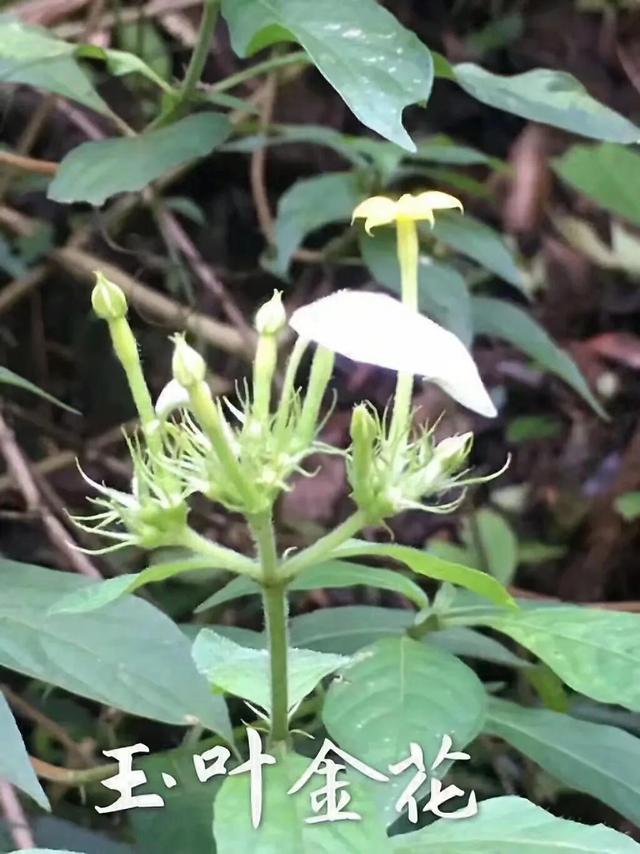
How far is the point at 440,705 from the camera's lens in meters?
0.40

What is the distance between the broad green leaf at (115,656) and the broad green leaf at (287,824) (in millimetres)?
63

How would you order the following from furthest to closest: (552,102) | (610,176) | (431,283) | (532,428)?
(532,428)
(610,176)
(431,283)
(552,102)

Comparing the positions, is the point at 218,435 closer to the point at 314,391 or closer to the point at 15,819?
the point at 314,391

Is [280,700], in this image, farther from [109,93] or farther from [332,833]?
[109,93]

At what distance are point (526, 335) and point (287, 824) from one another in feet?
1.72

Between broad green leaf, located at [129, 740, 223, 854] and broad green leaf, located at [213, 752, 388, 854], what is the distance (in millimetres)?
126

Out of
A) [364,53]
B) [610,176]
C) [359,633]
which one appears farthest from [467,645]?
[610,176]

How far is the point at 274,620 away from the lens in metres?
0.37

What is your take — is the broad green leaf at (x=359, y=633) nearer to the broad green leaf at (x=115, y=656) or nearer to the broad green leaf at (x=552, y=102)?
the broad green leaf at (x=115, y=656)

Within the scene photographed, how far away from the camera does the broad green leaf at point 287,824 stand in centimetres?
32

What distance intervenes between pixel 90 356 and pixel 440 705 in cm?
69

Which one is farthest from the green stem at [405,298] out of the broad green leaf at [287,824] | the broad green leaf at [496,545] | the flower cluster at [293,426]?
the broad green leaf at [496,545]

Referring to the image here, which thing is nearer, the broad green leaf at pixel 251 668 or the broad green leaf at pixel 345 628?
the broad green leaf at pixel 251 668

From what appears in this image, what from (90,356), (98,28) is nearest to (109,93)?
(98,28)
